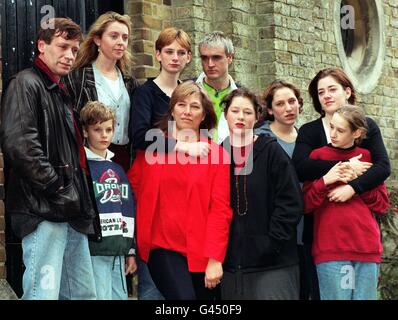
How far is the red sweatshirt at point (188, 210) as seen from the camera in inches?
209

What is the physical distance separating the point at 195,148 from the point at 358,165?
3.34 feet

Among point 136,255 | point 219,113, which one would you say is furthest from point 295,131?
point 136,255

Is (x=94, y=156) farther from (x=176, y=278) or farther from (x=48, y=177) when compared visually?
(x=176, y=278)

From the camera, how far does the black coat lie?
5.29 metres

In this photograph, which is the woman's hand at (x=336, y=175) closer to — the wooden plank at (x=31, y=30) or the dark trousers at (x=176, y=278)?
the dark trousers at (x=176, y=278)

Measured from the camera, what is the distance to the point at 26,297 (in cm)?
513

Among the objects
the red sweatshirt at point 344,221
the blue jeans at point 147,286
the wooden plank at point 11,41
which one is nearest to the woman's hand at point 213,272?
the blue jeans at point 147,286

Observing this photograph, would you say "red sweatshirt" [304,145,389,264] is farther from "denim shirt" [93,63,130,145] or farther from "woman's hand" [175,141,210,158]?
"denim shirt" [93,63,130,145]

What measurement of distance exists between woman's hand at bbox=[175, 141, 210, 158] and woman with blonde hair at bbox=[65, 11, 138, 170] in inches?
22.2

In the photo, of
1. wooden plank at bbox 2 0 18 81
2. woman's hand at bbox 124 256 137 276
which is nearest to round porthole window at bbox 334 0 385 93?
wooden plank at bbox 2 0 18 81

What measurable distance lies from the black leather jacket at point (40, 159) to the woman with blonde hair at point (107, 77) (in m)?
0.52

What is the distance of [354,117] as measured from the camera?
18.6 ft

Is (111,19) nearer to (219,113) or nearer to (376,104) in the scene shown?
(219,113)

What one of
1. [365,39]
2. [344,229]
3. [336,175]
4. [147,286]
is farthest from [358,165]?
[365,39]
